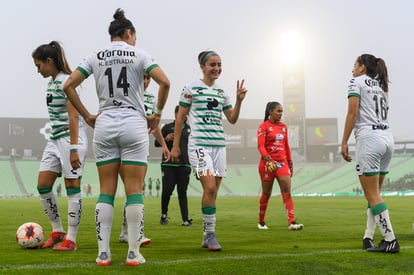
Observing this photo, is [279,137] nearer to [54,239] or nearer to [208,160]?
[208,160]

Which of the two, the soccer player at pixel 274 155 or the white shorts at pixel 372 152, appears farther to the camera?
the soccer player at pixel 274 155

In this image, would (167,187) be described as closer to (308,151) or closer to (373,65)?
(373,65)

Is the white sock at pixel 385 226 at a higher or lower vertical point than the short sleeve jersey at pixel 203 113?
lower

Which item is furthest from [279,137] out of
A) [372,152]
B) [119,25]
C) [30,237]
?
[119,25]

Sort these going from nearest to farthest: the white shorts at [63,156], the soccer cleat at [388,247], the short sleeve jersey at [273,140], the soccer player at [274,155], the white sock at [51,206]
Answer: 1. the soccer cleat at [388,247]
2. the white shorts at [63,156]
3. the white sock at [51,206]
4. the soccer player at [274,155]
5. the short sleeve jersey at [273,140]

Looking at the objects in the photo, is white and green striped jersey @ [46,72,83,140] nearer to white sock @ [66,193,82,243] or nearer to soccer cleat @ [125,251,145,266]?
white sock @ [66,193,82,243]

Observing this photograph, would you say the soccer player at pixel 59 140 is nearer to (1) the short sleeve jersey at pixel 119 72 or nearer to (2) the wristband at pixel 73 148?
(2) the wristband at pixel 73 148

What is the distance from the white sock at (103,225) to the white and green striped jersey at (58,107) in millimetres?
1678

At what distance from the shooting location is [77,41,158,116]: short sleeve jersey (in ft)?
15.3

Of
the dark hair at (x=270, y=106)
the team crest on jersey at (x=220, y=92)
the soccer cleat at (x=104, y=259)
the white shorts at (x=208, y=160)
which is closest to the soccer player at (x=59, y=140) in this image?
the white shorts at (x=208, y=160)

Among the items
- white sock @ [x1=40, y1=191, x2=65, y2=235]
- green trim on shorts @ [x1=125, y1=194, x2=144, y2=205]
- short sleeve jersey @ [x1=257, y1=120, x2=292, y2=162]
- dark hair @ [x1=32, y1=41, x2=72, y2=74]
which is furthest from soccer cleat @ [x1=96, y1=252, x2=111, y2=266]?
short sleeve jersey @ [x1=257, y1=120, x2=292, y2=162]

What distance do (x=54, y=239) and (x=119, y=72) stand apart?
2700mm

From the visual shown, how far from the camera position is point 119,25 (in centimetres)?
490

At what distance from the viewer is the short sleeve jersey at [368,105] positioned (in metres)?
5.79
